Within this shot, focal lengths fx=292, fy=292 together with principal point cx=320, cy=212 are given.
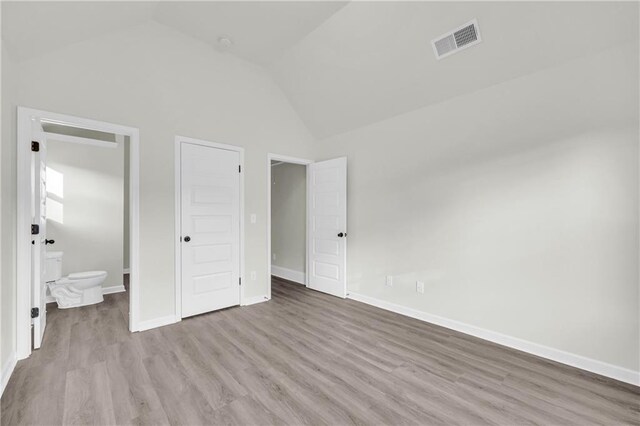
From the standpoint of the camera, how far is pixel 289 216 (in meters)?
5.69

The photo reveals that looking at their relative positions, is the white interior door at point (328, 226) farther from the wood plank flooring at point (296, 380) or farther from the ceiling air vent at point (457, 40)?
the ceiling air vent at point (457, 40)

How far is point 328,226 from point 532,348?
2806 mm

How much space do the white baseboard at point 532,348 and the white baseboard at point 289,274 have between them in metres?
1.90

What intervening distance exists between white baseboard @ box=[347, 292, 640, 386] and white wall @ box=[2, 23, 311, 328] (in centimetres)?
211

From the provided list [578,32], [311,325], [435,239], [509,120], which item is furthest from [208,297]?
[578,32]

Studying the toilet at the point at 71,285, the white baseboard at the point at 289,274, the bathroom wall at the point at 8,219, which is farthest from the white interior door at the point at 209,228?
the toilet at the point at 71,285

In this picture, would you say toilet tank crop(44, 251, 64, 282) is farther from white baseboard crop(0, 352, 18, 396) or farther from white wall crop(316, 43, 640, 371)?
white wall crop(316, 43, 640, 371)

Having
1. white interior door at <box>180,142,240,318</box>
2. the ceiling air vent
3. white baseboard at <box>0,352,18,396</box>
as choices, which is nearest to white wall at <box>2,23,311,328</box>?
white interior door at <box>180,142,240,318</box>

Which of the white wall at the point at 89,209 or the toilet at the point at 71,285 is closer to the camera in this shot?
the toilet at the point at 71,285

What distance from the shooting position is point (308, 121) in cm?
461

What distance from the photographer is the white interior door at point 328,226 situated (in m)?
4.35

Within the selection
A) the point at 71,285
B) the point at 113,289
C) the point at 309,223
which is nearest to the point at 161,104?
the point at 309,223

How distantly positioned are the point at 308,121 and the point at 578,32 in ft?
10.5

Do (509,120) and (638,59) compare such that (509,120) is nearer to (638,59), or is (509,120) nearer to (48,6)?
(638,59)
